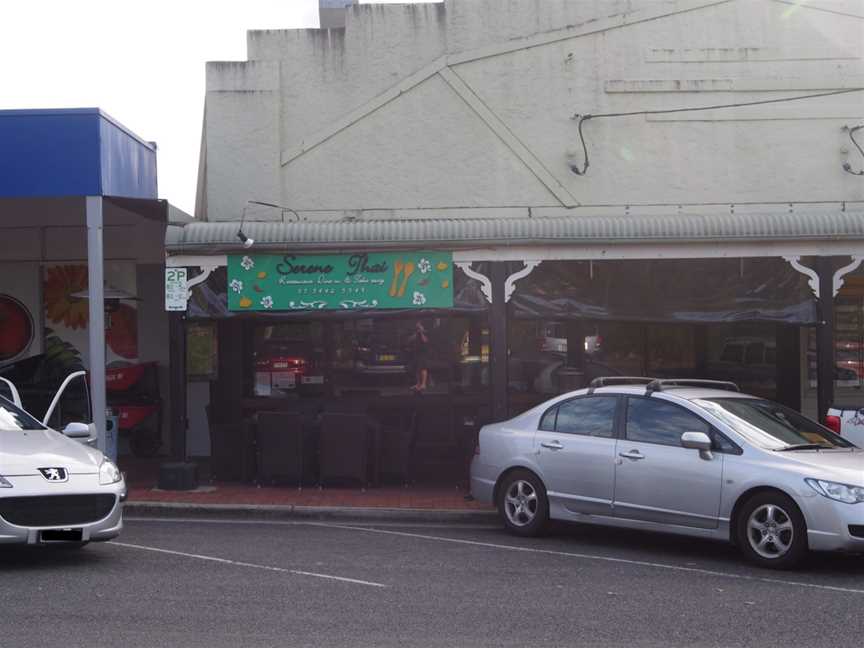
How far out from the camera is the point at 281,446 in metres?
14.0

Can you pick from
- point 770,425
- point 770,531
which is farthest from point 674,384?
point 770,531

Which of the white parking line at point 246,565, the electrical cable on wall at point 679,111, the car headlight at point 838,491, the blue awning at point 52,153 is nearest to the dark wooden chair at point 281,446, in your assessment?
the blue awning at point 52,153

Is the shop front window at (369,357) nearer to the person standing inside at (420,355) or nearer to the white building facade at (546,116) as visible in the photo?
the person standing inside at (420,355)

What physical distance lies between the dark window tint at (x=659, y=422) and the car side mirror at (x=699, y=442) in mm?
261

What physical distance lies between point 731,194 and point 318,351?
633 cm

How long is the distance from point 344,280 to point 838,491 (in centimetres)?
680

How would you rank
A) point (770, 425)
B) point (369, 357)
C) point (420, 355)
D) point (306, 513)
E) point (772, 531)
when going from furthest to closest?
point (369, 357) → point (420, 355) → point (306, 513) → point (770, 425) → point (772, 531)

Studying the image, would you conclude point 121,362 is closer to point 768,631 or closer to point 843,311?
point 843,311

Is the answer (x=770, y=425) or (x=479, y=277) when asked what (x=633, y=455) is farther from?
(x=479, y=277)

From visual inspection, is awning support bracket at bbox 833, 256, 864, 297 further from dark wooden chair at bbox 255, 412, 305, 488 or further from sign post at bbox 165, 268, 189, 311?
sign post at bbox 165, 268, 189, 311

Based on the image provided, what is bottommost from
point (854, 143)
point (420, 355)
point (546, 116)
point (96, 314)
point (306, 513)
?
point (306, 513)

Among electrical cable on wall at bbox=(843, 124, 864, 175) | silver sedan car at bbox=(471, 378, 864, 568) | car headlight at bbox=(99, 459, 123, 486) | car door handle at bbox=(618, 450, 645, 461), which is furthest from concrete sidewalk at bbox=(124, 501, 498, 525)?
electrical cable on wall at bbox=(843, 124, 864, 175)

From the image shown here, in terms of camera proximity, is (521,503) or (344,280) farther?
(344,280)

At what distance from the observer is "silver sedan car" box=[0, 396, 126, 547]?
8.43m
